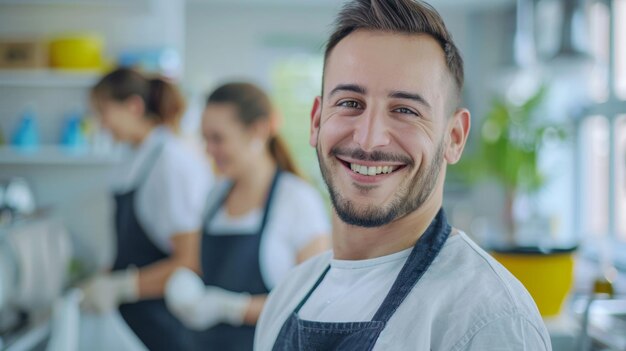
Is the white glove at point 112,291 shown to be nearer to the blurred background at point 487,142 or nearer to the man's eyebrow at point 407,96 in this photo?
the blurred background at point 487,142

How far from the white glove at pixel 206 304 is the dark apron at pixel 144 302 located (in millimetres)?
353

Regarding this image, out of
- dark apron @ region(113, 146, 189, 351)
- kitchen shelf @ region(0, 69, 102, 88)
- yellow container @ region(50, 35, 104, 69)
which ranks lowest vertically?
dark apron @ region(113, 146, 189, 351)

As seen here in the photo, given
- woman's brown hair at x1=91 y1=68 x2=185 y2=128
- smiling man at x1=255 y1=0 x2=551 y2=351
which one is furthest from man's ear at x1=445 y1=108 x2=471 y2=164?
woman's brown hair at x1=91 y1=68 x2=185 y2=128

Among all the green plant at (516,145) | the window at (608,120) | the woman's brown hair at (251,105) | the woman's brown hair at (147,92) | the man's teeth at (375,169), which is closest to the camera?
the man's teeth at (375,169)

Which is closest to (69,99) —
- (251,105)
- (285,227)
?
(251,105)

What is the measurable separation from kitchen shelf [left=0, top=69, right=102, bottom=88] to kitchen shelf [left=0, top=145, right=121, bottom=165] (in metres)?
0.29

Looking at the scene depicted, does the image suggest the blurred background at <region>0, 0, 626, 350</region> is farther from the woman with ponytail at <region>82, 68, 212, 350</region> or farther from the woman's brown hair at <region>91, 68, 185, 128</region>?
the woman's brown hair at <region>91, 68, 185, 128</region>

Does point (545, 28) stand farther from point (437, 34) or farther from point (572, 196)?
point (437, 34)

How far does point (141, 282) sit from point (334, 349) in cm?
162

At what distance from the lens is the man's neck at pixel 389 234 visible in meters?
0.96

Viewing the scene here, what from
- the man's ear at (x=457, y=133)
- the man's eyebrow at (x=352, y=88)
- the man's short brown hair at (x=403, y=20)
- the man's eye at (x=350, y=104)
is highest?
the man's short brown hair at (x=403, y=20)

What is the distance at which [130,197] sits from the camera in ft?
8.46

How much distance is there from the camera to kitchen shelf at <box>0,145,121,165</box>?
125 inches

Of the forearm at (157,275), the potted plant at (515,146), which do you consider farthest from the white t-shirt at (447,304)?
the potted plant at (515,146)
